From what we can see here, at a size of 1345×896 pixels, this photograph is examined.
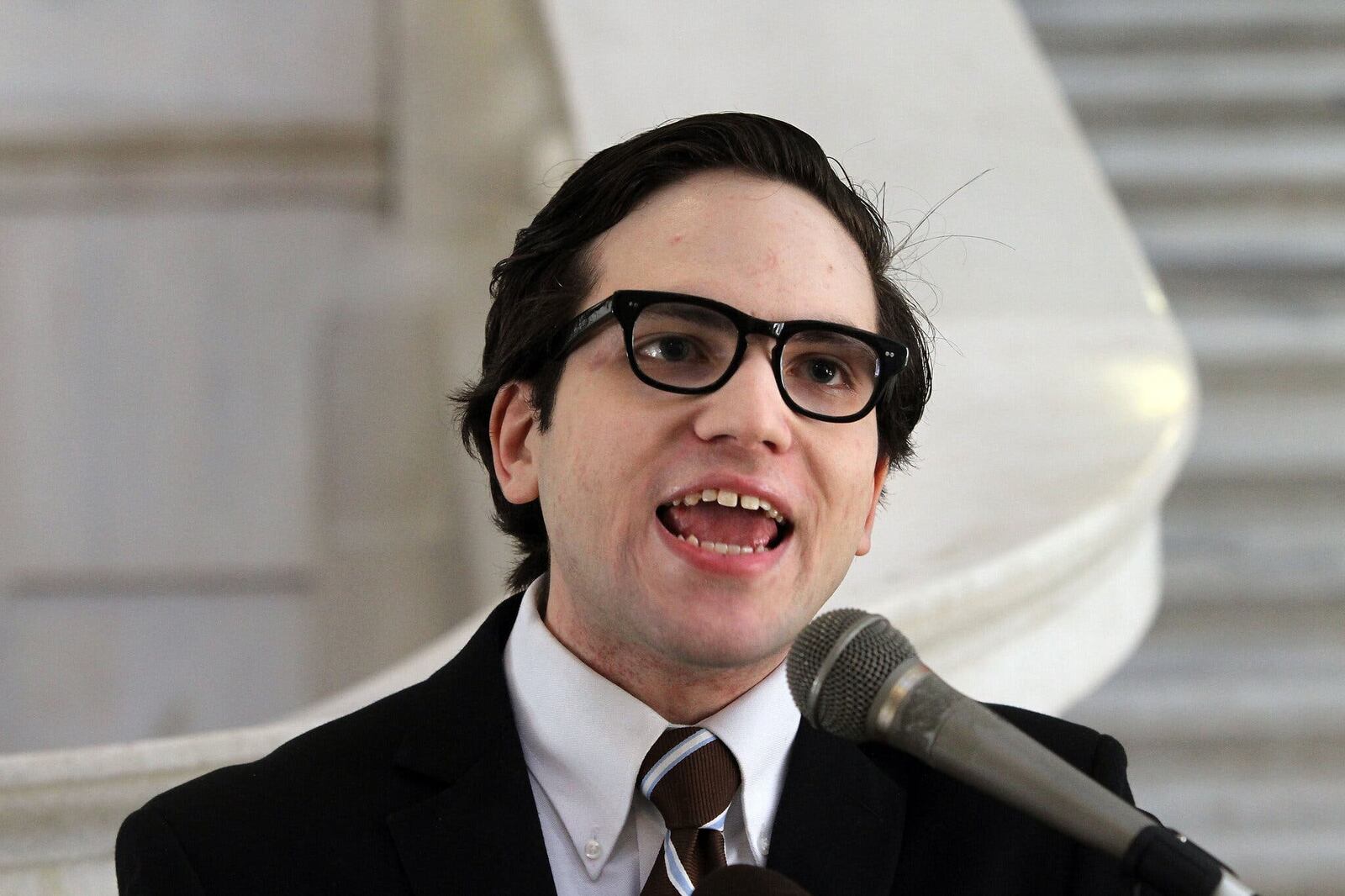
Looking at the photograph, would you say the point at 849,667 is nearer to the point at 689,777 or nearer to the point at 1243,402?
the point at 689,777

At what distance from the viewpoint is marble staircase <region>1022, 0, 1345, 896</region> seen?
3930mm

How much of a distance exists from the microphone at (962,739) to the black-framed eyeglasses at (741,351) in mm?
349

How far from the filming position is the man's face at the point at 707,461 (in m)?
1.56

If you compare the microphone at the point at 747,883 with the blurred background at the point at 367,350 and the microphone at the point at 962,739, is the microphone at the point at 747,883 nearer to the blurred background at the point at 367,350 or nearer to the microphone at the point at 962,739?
the microphone at the point at 962,739

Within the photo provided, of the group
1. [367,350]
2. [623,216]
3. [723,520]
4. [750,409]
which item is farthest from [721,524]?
[367,350]

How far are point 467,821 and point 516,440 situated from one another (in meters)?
0.44

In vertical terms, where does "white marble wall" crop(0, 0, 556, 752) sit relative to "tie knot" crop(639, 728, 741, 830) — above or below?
below

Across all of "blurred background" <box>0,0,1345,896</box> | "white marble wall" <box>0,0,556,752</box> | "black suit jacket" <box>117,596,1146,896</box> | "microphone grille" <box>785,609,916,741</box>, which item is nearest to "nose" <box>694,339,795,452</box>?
"microphone grille" <box>785,609,916,741</box>

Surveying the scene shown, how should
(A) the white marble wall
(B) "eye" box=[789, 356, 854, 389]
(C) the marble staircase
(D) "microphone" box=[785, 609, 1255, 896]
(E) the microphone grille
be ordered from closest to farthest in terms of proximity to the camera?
(D) "microphone" box=[785, 609, 1255, 896] < (E) the microphone grille < (B) "eye" box=[789, 356, 854, 389] < (C) the marble staircase < (A) the white marble wall

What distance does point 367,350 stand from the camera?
6105mm

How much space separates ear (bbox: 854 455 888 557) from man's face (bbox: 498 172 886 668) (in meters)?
0.03

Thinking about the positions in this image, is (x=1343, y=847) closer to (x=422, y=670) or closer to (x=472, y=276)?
(x=422, y=670)

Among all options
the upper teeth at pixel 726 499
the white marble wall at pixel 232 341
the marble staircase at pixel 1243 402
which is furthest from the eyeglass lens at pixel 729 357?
the white marble wall at pixel 232 341

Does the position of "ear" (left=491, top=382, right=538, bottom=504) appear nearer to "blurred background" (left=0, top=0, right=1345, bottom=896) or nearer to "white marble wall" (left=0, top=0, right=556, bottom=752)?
"blurred background" (left=0, top=0, right=1345, bottom=896)
